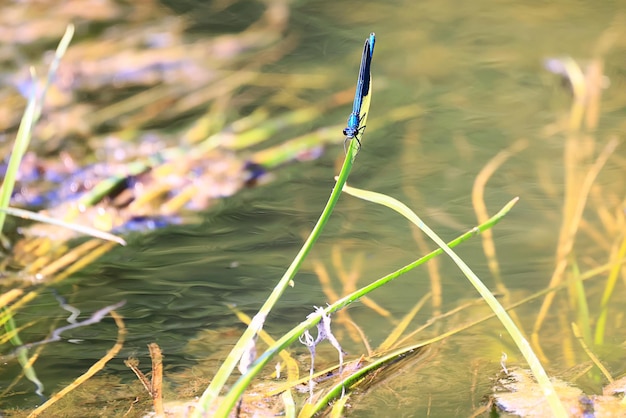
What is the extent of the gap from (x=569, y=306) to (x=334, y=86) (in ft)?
4.90

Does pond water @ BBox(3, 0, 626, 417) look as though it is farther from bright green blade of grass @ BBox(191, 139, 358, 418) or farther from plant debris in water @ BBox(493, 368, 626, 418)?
bright green blade of grass @ BBox(191, 139, 358, 418)

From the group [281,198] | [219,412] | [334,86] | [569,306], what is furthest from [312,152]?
[219,412]

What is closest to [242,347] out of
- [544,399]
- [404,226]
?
[544,399]

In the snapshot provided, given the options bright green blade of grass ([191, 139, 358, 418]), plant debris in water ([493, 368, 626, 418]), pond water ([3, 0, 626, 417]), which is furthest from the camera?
pond water ([3, 0, 626, 417])

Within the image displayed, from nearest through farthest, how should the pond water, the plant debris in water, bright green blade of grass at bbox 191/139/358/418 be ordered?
bright green blade of grass at bbox 191/139/358/418, the plant debris in water, the pond water

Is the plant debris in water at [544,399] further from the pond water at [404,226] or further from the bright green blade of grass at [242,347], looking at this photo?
the bright green blade of grass at [242,347]

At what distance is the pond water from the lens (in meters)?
1.13

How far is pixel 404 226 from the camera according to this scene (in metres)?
1.63

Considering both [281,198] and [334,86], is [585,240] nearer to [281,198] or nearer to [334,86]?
[281,198]

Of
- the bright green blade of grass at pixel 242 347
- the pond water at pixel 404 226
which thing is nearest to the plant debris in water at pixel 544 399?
the pond water at pixel 404 226

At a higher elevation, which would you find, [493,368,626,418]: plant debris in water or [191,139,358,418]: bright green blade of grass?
[191,139,358,418]: bright green blade of grass

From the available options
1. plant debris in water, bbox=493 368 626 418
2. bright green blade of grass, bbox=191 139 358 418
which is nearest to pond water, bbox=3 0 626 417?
plant debris in water, bbox=493 368 626 418

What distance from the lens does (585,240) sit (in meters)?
1.50

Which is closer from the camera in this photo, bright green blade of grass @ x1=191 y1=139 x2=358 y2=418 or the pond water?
bright green blade of grass @ x1=191 y1=139 x2=358 y2=418
